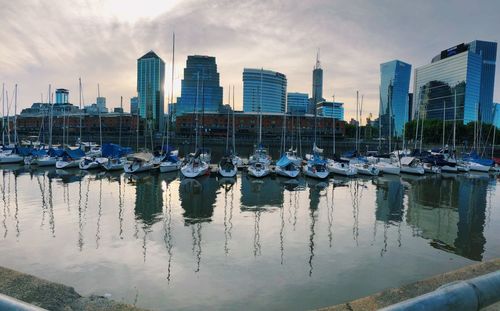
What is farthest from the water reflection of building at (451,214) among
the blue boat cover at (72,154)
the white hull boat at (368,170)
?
the blue boat cover at (72,154)

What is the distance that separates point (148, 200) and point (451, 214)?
24532 mm

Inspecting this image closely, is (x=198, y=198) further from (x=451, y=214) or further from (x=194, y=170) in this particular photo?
(x=451, y=214)

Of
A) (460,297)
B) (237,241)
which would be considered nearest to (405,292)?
(460,297)

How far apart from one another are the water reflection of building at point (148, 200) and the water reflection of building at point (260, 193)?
701cm

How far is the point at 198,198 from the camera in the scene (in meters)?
A: 31.7

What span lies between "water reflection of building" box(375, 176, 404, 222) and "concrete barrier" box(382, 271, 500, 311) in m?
23.0

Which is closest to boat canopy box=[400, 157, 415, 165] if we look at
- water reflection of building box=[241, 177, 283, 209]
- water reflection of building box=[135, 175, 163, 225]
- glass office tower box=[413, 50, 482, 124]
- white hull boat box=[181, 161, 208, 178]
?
water reflection of building box=[241, 177, 283, 209]

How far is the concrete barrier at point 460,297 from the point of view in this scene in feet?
8.90

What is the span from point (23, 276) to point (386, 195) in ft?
108

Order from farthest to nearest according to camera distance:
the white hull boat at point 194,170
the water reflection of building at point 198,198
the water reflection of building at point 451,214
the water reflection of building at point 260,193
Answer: the white hull boat at point 194,170, the water reflection of building at point 260,193, the water reflection of building at point 198,198, the water reflection of building at point 451,214

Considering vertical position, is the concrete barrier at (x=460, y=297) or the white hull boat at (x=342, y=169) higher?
the concrete barrier at (x=460, y=297)

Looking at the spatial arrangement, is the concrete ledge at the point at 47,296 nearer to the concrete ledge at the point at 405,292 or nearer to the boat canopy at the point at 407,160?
the concrete ledge at the point at 405,292

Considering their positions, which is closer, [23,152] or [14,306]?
[14,306]

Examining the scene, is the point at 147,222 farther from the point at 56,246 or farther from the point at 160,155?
the point at 160,155
